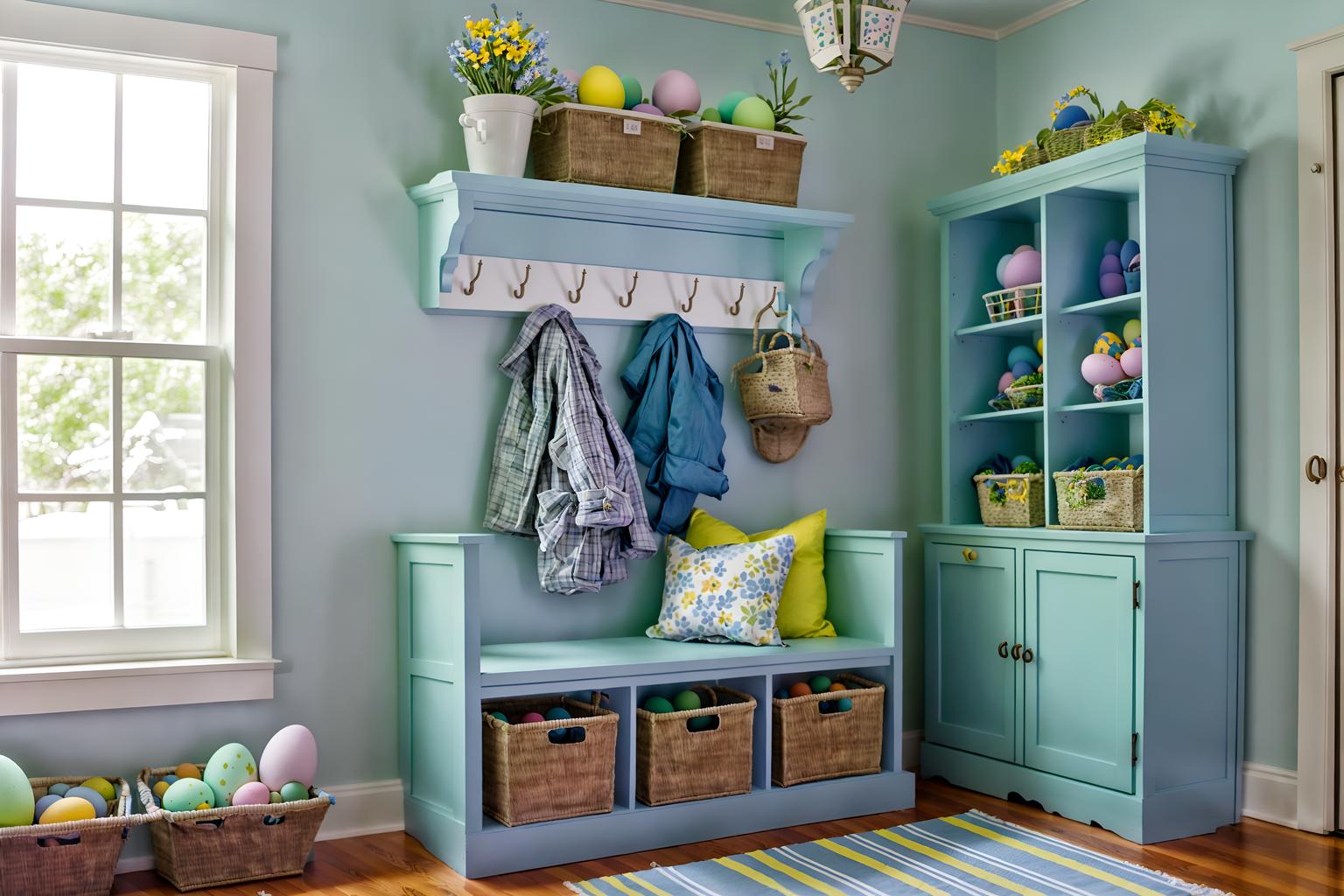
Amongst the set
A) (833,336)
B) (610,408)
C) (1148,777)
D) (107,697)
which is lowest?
(1148,777)

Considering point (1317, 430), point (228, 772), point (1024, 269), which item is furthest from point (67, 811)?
point (1317, 430)

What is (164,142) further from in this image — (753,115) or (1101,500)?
(1101,500)

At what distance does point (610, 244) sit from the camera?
366 centimetres

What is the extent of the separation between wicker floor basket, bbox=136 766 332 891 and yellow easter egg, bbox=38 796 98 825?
0.43 ft

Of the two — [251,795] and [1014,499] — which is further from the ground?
[1014,499]

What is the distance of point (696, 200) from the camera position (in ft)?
11.7

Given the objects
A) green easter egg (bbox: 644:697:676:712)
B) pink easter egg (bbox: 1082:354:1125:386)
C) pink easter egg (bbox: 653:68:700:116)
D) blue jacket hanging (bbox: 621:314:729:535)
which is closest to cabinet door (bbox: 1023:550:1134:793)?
pink easter egg (bbox: 1082:354:1125:386)

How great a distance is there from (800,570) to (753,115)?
139 centimetres

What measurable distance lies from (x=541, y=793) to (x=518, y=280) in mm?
1413

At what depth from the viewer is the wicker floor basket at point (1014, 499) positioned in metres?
3.72

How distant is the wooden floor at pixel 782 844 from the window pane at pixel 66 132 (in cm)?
173

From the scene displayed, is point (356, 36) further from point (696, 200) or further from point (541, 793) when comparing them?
point (541, 793)

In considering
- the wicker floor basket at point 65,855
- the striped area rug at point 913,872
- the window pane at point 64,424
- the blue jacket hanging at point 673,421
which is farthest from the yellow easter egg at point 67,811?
the blue jacket hanging at point 673,421

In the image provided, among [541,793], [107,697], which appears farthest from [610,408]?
Result: [107,697]
